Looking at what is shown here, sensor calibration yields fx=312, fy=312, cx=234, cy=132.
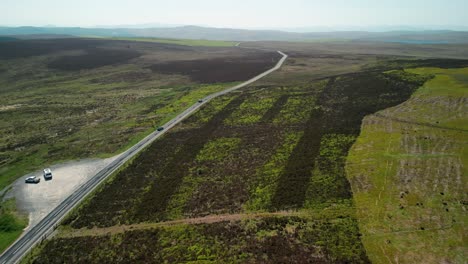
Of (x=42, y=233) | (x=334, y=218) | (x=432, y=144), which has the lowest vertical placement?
(x=42, y=233)

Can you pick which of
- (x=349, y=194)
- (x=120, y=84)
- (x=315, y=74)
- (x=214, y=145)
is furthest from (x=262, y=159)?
(x=120, y=84)

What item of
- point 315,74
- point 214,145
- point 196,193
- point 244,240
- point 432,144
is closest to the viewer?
point 244,240

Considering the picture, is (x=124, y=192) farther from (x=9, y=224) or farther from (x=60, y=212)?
(x=9, y=224)

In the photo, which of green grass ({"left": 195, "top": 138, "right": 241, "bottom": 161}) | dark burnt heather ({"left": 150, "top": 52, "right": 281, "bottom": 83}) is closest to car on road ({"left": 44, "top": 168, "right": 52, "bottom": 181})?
green grass ({"left": 195, "top": 138, "right": 241, "bottom": 161})

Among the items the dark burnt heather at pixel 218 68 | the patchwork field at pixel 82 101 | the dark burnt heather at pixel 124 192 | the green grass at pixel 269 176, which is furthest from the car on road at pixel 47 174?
the dark burnt heather at pixel 218 68

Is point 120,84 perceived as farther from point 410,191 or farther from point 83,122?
point 410,191

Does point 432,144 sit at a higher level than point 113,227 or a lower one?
higher
